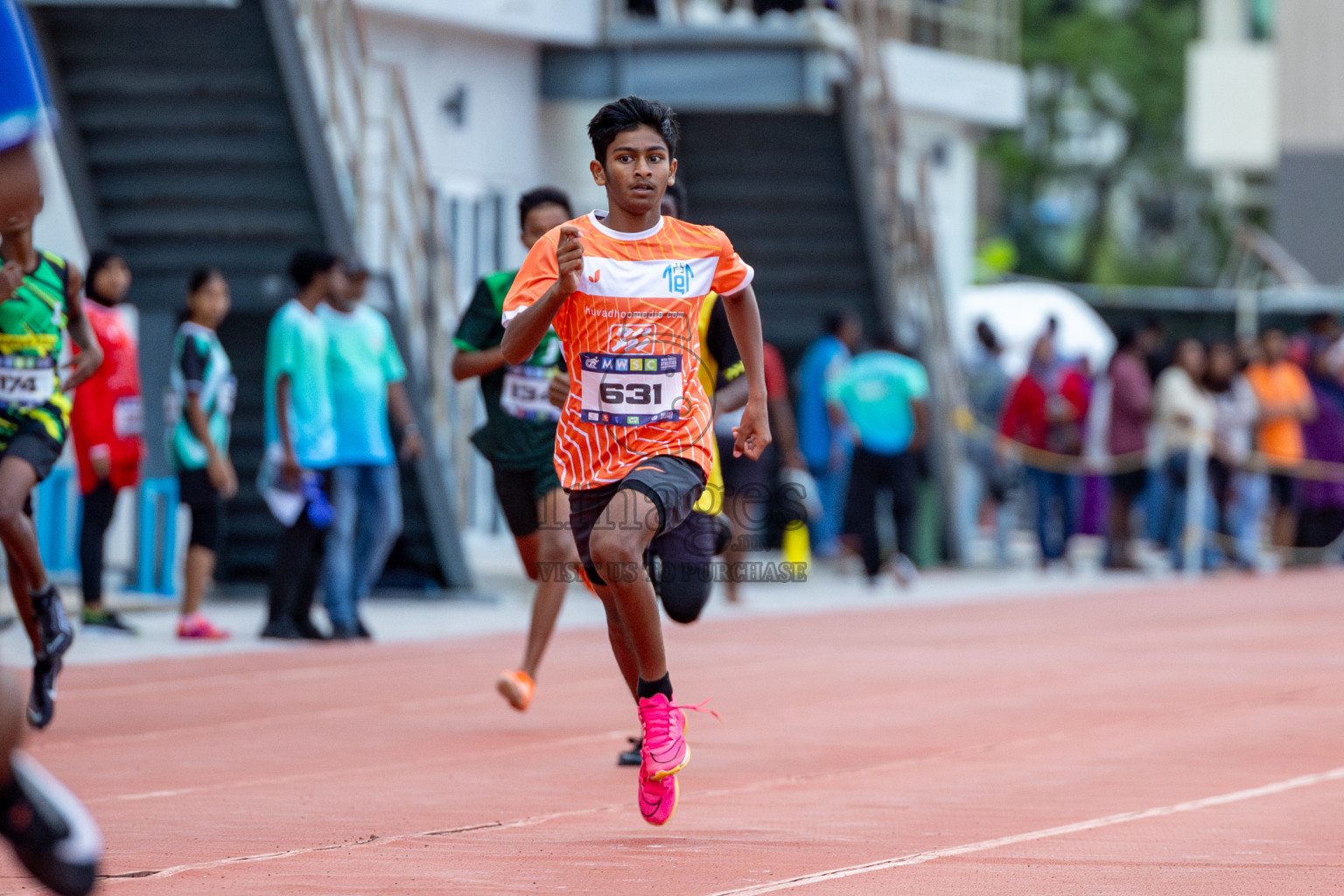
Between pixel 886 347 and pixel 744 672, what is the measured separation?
23.1 feet

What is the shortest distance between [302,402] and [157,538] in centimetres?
250

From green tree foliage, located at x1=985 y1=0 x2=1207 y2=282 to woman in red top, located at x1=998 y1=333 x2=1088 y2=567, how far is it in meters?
39.4

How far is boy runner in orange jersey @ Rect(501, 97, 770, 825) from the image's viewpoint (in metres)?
6.32

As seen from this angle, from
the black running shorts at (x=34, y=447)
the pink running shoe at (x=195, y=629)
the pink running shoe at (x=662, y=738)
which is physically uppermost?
the black running shorts at (x=34, y=447)

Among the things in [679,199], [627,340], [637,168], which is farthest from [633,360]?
[679,199]

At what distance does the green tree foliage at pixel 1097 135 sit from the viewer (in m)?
58.8

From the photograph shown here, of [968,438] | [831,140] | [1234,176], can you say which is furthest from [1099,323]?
[1234,176]

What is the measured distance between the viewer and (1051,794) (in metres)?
7.34

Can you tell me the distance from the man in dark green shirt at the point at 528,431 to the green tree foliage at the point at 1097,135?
50.7 m

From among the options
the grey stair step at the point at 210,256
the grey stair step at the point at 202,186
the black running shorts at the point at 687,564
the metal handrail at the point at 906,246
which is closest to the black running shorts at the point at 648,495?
the black running shorts at the point at 687,564

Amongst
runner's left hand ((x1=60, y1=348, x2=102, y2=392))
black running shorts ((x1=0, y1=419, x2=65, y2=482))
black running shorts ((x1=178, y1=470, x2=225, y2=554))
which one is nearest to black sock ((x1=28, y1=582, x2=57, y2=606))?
black running shorts ((x1=0, y1=419, x2=65, y2=482))

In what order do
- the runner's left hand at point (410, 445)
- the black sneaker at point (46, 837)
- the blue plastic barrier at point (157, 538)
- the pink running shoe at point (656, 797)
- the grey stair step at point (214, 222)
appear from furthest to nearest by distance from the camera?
the grey stair step at point (214, 222), the blue plastic barrier at point (157, 538), the runner's left hand at point (410, 445), the pink running shoe at point (656, 797), the black sneaker at point (46, 837)

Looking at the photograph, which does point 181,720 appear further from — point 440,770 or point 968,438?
point 968,438

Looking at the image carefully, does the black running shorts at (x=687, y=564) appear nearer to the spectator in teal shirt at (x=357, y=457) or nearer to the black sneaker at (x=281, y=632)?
the spectator in teal shirt at (x=357, y=457)
